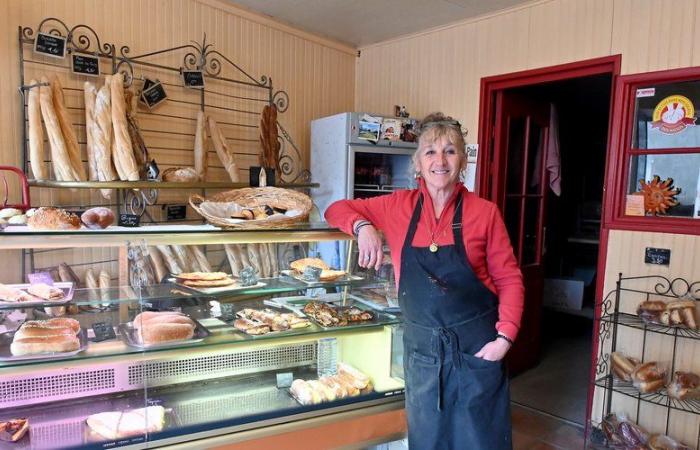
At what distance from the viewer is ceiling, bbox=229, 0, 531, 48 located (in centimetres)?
345

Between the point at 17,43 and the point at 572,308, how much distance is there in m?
5.58

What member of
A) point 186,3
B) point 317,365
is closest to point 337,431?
point 317,365

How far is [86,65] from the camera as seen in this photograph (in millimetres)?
2881

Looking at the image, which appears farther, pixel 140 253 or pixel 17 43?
pixel 17 43

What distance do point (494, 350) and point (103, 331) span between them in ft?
4.64

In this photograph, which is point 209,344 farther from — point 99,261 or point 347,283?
point 99,261

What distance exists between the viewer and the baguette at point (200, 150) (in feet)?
10.6

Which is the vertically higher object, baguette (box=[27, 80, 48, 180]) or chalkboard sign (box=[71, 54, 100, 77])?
chalkboard sign (box=[71, 54, 100, 77])

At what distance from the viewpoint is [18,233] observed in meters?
1.59

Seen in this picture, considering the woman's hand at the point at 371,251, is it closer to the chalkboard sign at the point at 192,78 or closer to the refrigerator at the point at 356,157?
the refrigerator at the point at 356,157

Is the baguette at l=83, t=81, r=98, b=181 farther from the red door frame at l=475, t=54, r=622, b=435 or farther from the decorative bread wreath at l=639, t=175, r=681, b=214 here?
the decorative bread wreath at l=639, t=175, r=681, b=214

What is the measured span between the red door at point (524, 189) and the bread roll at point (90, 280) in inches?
109

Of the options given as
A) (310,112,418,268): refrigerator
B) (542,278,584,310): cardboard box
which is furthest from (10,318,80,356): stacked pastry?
(542,278,584,310): cardboard box

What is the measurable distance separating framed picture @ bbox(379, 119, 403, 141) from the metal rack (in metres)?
1.77
